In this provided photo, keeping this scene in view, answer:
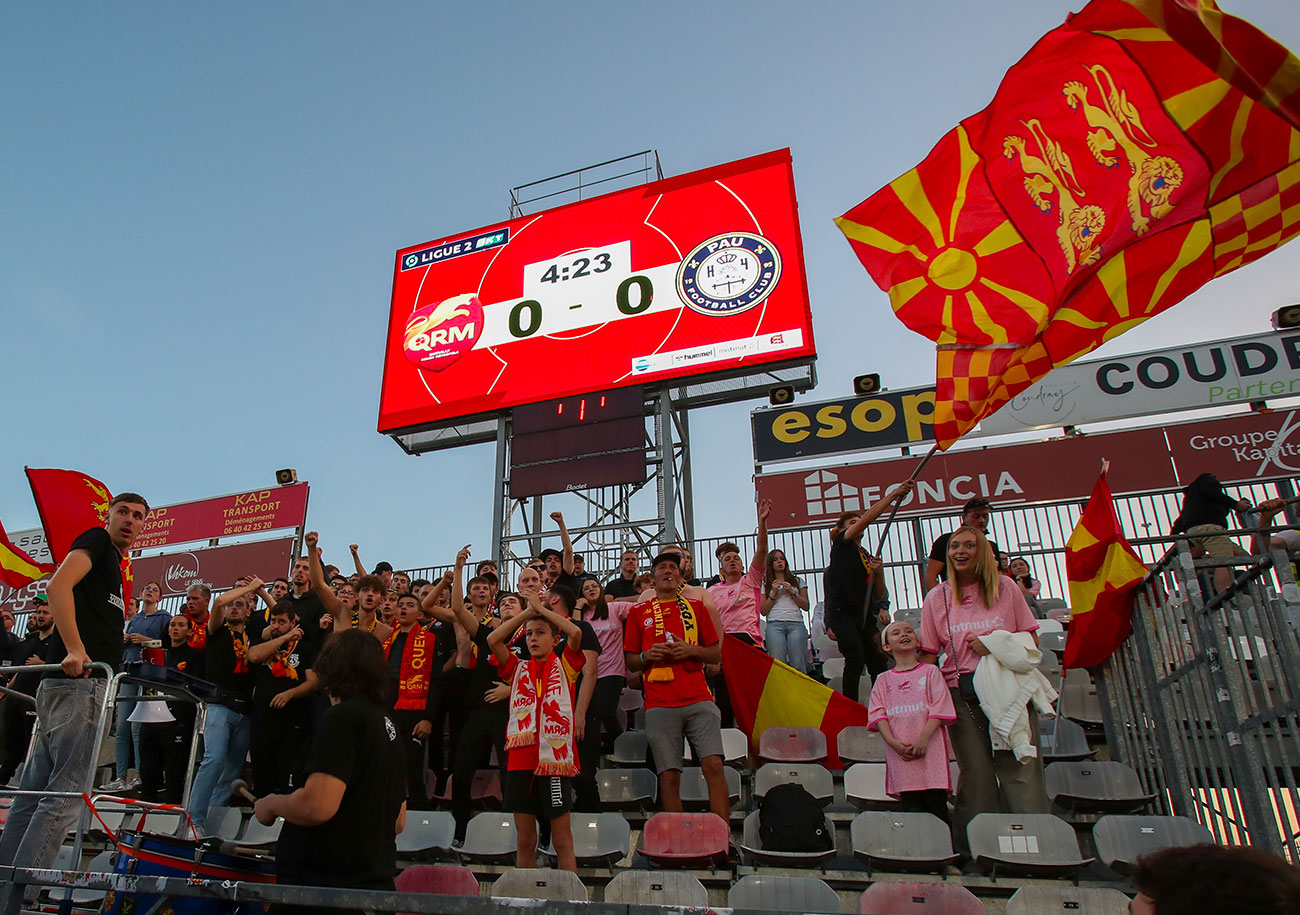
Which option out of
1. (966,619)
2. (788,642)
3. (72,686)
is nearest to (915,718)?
(966,619)

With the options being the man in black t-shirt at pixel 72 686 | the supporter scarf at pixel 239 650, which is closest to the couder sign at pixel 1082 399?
the supporter scarf at pixel 239 650

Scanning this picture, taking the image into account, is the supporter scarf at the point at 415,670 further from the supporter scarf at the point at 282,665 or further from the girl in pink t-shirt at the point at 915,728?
the girl in pink t-shirt at the point at 915,728

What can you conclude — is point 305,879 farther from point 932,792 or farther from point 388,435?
point 388,435

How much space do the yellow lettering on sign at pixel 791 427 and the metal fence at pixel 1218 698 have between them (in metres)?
7.22

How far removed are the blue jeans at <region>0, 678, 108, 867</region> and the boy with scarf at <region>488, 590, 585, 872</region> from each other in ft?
6.09

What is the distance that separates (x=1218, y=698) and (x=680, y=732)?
2.76 m

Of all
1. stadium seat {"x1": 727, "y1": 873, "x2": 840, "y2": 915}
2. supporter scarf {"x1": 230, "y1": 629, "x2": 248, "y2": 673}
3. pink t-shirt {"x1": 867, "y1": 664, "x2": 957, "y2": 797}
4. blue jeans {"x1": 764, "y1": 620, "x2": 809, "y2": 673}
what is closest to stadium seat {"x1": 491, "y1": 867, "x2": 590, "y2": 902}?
stadium seat {"x1": 727, "y1": 873, "x2": 840, "y2": 915}

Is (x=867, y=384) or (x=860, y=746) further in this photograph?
(x=867, y=384)

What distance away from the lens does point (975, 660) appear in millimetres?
4754

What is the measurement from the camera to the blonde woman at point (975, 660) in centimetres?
451

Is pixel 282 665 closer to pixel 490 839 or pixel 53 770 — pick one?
pixel 490 839

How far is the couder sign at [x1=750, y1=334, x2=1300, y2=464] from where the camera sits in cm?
1123

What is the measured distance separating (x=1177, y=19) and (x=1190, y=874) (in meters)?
3.13

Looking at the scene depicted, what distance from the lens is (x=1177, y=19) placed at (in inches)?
127
